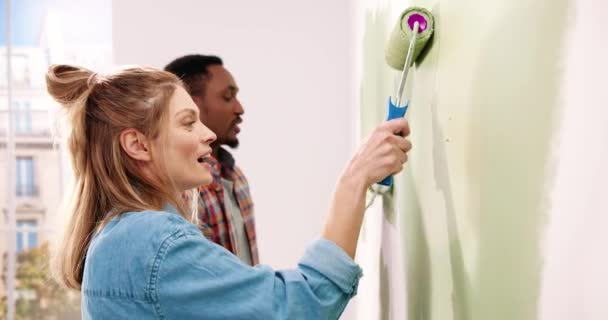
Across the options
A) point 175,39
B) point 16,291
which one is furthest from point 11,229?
point 175,39

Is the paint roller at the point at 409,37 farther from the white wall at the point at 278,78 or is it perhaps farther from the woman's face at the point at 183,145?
the white wall at the point at 278,78

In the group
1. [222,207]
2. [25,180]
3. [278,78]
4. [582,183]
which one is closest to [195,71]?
[222,207]

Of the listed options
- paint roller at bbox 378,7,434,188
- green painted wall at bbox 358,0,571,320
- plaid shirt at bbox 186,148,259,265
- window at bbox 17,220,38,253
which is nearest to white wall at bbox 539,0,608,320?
green painted wall at bbox 358,0,571,320

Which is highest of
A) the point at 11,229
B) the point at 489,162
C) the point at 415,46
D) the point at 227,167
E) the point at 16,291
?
the point at 415,46

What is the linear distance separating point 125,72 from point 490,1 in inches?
22.5

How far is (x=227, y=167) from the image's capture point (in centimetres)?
231

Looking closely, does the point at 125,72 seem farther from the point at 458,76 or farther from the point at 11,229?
the point at 11,229

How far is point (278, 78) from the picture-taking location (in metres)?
3.05

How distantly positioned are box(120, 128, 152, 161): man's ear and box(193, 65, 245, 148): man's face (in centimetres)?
111

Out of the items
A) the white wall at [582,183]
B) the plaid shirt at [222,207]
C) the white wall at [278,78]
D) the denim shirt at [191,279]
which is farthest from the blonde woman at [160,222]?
the white wall at [278,78]

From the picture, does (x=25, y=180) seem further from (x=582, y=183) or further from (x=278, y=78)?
(x=582, y=183)

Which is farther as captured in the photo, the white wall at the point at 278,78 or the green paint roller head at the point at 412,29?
the white wall at the point at 278,78

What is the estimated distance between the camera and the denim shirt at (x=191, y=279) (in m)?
0.96

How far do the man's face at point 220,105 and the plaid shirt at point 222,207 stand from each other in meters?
0.07
